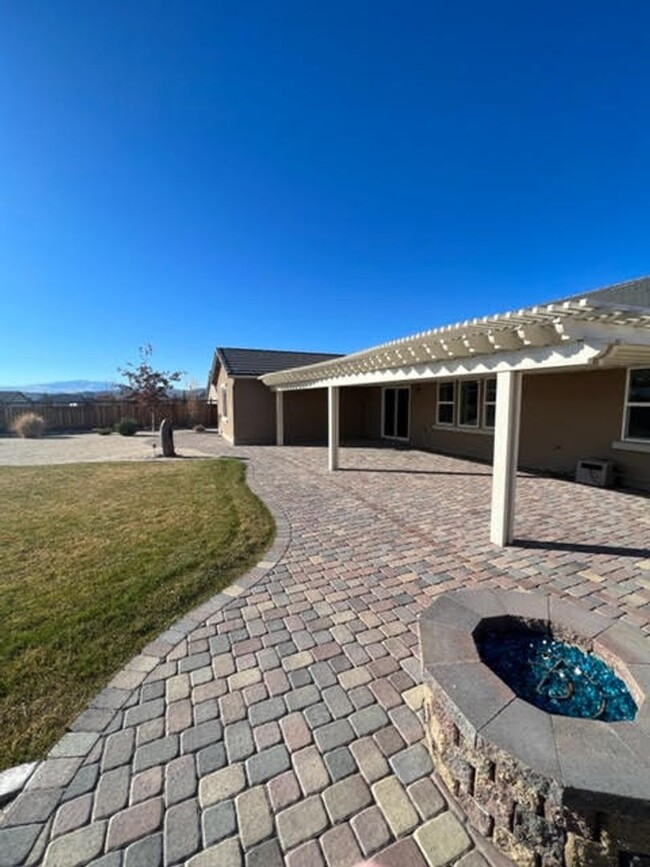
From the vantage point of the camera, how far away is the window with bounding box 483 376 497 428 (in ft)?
34.9

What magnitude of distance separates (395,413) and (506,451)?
10588mm

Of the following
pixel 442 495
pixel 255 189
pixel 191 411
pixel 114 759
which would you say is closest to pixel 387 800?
pixel 114 759

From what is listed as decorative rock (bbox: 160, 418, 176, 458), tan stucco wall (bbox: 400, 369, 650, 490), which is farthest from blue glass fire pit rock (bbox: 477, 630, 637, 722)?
decorative rock (bbox: 160, 418, 176, 458)

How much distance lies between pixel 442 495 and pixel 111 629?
5.90 metres

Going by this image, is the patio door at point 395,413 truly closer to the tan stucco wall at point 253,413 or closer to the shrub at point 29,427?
the tan stucco wall at point 253,413

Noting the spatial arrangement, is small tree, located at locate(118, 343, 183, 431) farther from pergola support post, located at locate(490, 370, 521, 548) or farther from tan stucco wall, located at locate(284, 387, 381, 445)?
pergola support post, located at locate(490, 370, 521, 548)

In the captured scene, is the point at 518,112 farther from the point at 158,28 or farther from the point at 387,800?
Answer: the point at 387,800

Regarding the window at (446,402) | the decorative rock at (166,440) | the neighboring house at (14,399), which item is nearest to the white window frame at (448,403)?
the window at (446,402)

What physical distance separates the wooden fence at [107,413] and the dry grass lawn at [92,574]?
17.5m

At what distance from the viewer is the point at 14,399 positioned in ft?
89.1

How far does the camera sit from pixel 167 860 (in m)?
1.55


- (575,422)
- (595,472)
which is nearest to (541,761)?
(595,472)

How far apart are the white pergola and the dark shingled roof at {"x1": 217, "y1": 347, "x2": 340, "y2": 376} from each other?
31.5ft

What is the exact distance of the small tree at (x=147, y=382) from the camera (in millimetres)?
23109
